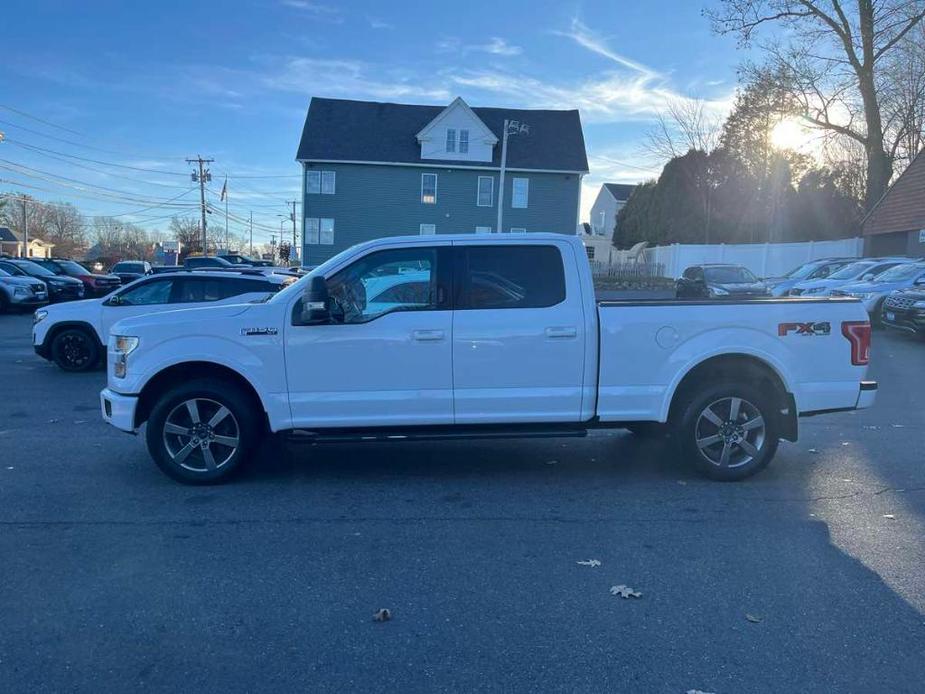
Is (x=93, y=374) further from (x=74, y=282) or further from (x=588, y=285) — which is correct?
(x=74, y=282)

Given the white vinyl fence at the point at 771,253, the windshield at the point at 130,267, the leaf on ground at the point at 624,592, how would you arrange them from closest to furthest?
the leaf on ground at the point at 624,592
the white vinyl fence at the point at 771,253
the windshield at the point at 130,267

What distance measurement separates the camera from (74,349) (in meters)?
12.3

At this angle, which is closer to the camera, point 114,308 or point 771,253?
point 114,308

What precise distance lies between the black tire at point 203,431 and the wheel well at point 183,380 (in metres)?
0.05

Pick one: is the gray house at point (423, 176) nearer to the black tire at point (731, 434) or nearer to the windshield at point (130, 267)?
the windshield at point (130, 267)

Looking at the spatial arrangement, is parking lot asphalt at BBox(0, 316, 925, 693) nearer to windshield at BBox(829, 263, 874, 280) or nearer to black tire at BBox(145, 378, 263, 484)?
black tire at BBox(145, 378, 263, 484)

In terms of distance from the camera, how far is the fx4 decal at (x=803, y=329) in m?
6.23

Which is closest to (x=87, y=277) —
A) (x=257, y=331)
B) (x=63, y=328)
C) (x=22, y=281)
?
(x=22, y=281)

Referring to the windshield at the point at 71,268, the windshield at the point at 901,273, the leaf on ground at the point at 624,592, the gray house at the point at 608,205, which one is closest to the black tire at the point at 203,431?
the leaf on ground at the point at 624,592

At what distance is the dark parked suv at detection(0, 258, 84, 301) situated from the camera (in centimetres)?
2528

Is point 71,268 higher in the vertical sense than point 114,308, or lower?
higher

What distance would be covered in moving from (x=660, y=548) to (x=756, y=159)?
42.4m

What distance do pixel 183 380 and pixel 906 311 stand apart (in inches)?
576

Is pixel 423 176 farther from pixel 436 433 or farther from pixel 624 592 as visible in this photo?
pixel 624 592
